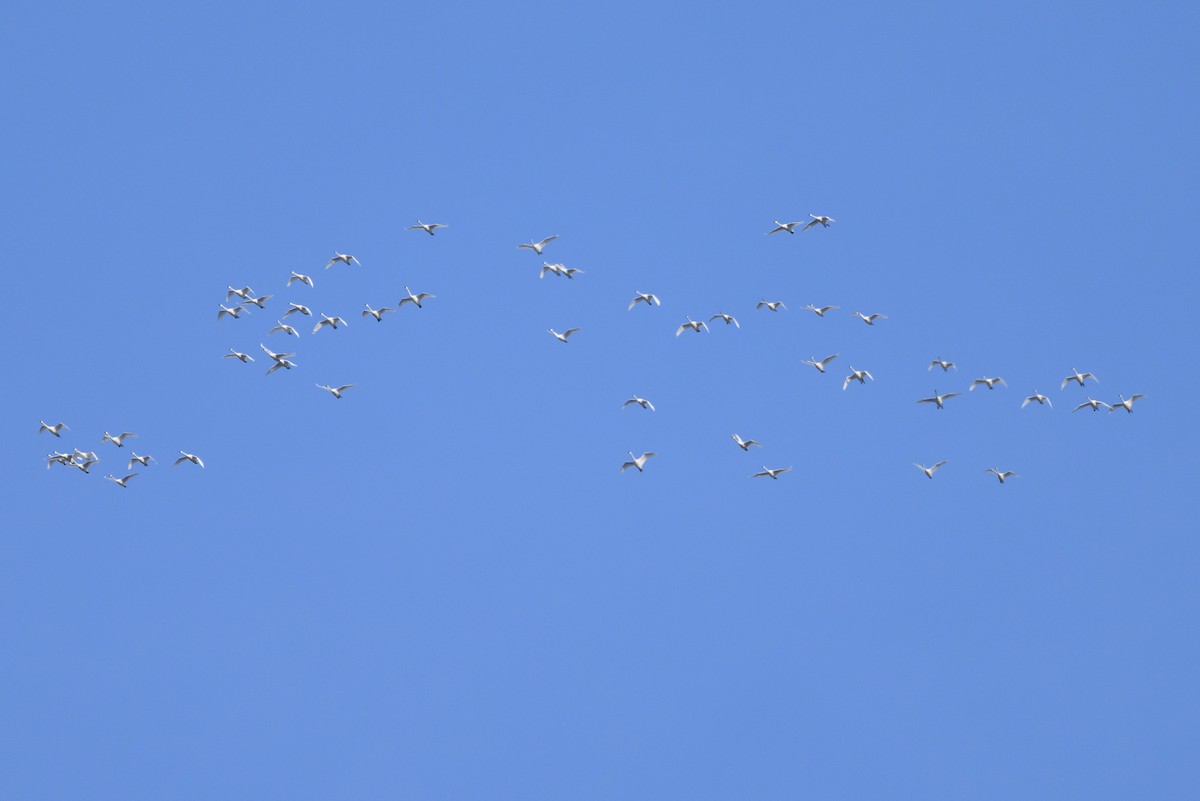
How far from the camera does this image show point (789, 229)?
126562mm

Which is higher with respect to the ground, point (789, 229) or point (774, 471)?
point (789, 229)

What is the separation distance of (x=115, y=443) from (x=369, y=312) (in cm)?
1678

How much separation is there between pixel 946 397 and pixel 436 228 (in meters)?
31.5

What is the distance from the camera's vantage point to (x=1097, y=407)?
429 ft

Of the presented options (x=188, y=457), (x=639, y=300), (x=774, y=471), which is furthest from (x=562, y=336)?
(x=188, y=457)

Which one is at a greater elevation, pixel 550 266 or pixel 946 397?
pixel 550 266

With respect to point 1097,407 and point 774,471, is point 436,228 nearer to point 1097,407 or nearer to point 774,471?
point 774,471

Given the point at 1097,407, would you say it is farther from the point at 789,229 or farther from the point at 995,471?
the point at 789,229

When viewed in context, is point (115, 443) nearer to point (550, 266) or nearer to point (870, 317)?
point (550, 266)

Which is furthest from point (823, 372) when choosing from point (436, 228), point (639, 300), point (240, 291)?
point (240, 291)

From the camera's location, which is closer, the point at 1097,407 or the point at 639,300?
the point at 639,300

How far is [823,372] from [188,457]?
37.6m

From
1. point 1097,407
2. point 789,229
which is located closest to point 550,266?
point 789,229

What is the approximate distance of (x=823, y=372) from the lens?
12838 cm
